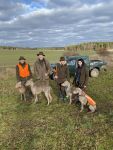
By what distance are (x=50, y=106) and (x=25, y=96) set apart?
233cm

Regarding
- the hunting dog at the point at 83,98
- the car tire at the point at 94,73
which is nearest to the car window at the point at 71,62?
the car tire at the point at 94,73

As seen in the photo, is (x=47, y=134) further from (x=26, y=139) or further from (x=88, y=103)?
(x=88, y=103)

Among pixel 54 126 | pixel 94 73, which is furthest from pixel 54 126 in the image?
pixel 94 73

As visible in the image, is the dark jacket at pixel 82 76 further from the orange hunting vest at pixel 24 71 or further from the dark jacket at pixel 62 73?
the orange hunting vest at pixel 24 71

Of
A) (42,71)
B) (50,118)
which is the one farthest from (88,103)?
(42,71)

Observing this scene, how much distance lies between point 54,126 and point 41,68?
4.36m

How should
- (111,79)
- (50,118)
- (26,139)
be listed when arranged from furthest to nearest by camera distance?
(111,79)
(50,118)
(26,139)

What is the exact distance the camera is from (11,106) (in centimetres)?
1403

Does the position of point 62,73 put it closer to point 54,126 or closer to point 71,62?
point 54,126

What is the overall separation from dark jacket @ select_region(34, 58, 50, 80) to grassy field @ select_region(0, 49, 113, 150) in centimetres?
125

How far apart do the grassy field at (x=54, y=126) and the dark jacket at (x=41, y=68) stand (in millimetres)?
1250

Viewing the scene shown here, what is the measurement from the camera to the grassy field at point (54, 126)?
8.25 metres

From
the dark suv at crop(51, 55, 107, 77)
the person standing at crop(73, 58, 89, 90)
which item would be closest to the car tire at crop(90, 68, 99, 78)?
the dark suv at crop(51, 55, 107, 77)

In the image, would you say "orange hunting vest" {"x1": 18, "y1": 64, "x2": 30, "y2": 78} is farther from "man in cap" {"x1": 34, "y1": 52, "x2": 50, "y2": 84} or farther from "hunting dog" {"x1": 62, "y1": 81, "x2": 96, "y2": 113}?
"hunting dog" {"x1": 62, "y1": 81, "x2": 96, "y2": 113}
